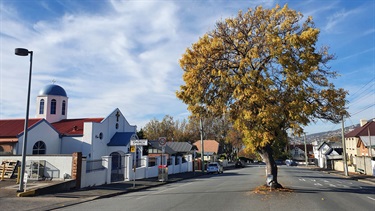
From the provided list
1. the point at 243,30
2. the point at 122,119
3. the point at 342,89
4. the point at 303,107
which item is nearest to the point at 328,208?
the point at 303,107

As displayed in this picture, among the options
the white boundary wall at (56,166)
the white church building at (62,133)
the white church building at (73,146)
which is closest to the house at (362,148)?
the white church building at (73,146)

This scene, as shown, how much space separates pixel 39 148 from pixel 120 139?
8.11 metres

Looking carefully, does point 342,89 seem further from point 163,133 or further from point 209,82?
point 163,133

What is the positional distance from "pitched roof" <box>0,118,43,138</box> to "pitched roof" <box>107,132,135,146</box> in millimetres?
7693

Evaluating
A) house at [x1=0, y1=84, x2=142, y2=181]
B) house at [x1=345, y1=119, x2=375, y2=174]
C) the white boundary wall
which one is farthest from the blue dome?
house at [x1=345, y1=119, x2=375, y2=174]

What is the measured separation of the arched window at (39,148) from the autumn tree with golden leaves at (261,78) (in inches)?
716

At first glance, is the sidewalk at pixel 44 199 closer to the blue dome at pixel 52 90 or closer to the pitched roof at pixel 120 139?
the pitched roof at pixel 120 139

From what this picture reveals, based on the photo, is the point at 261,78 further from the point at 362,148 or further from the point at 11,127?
the point at 362,148

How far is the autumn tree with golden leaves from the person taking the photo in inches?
658

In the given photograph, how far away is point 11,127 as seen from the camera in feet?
102

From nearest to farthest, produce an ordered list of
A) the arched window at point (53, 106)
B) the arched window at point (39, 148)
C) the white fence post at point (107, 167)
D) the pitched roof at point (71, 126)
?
1. the white fence post at point (107, 167)
2. the arched window at point (39, 148)
3. the pitched roof at point (71, 126)
4. the arched window at point (53, 106)

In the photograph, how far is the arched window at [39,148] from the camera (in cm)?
3035

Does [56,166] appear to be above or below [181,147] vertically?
below

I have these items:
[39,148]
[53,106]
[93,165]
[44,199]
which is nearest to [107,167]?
[93,165]
